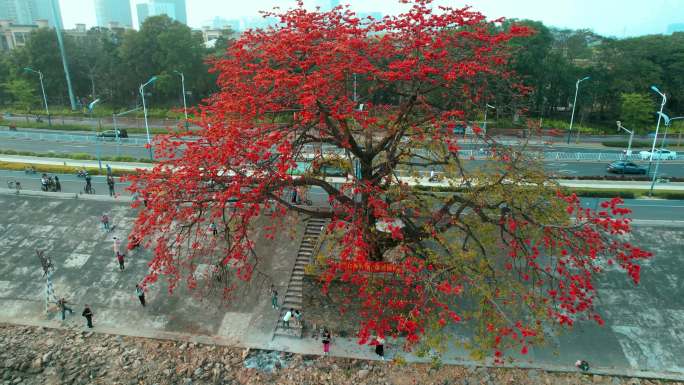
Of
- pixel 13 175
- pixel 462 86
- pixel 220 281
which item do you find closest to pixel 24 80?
pixel 13 175

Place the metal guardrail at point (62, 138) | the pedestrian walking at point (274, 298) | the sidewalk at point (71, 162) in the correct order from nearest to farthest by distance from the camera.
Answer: the pedestrian walking at point (274, 298)
the sidewalk at point (71, 162)
the metal guardrail at point (62, 138)

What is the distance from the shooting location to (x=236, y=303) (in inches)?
670

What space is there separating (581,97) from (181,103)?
4533cm

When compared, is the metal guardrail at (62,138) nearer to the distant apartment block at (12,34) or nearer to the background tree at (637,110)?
the distant apartment block at (12,34)

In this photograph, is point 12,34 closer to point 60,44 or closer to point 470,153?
point 60,44

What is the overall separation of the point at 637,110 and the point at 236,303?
139 feet

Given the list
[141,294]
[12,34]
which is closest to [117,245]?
[141,294]

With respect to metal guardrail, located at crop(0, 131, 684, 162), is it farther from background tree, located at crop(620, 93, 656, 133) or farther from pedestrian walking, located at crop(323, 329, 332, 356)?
pedestrian walking, located at crop(323, 329, 332, 356)

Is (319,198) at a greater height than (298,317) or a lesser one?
greater

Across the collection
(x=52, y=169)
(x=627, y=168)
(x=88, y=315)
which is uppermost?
(x=52, y=169)

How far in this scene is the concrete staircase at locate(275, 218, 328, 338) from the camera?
15.7 meters

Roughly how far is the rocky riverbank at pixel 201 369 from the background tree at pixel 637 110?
119ft

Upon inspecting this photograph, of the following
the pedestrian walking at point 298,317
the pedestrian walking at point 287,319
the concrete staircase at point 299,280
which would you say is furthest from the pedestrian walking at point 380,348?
the pedestrian walking at point 287,319

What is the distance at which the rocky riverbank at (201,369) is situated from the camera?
45.2ft
